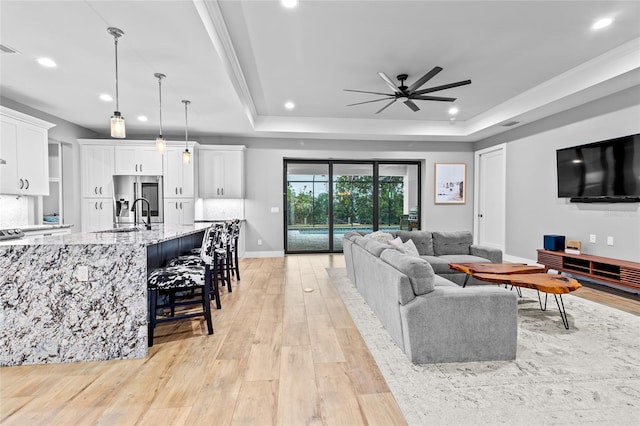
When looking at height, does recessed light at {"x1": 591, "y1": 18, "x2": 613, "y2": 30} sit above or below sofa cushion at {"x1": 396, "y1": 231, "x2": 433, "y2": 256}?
above

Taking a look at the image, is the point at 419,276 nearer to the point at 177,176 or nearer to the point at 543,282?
the point at 543,282

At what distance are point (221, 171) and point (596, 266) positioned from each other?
6534mm

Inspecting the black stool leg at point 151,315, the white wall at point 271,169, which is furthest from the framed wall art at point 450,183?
the black stool leg at point 151,315

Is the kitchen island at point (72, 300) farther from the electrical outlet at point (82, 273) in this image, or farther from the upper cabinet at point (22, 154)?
the upper cabinet at point (22, 154)

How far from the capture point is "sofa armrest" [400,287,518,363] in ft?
7.61

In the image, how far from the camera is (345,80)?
15.3 ft

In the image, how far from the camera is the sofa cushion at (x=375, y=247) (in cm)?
321

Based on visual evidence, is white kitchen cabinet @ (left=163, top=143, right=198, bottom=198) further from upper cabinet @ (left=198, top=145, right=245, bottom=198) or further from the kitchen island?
the kitchen island

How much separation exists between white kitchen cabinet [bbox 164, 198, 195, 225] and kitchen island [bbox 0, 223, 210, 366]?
13.0 feet

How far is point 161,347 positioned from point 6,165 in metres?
3.60

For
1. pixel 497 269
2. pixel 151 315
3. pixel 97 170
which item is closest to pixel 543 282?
pixel 497 269

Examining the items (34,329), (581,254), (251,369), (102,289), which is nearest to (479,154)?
(581,254)

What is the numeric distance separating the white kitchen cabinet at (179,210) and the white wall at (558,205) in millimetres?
6469

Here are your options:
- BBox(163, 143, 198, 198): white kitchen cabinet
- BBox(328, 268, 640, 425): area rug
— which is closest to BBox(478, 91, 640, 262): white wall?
BBox(328, 268, 640, 425): area rug
